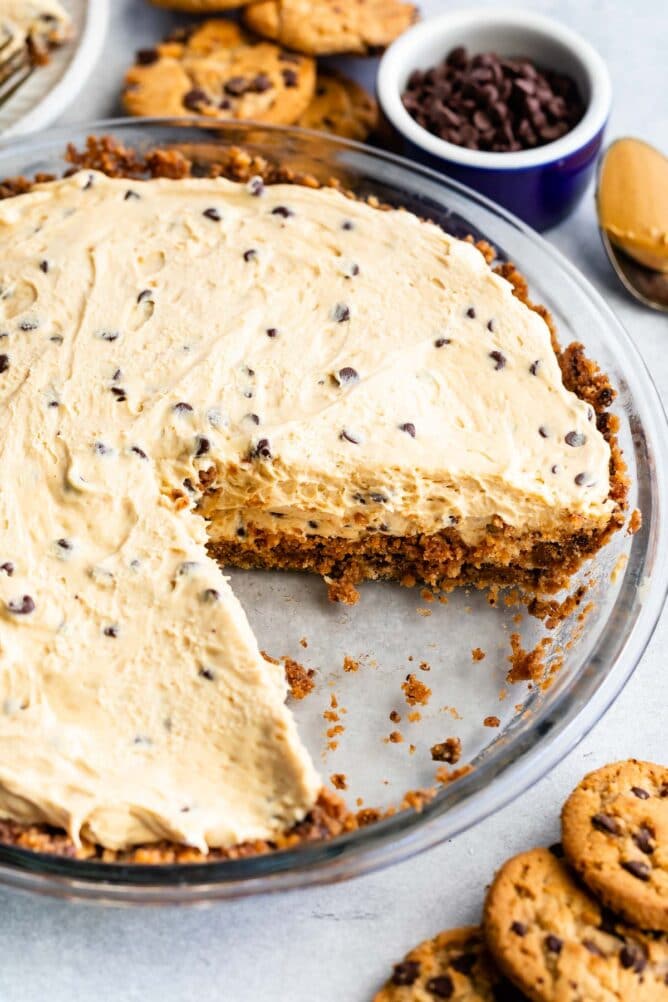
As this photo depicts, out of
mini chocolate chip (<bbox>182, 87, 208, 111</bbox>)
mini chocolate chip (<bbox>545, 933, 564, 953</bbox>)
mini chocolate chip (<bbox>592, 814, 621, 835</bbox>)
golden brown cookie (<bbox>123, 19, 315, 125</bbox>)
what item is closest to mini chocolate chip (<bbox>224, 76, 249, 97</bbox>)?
golden brown cookie (<bbox>123, 19, 315, 125</bbox>)

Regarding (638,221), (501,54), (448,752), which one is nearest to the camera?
(448,752)

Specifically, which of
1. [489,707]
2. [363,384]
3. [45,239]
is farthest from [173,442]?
[489,707]

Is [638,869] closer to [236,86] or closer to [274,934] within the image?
[274,934]

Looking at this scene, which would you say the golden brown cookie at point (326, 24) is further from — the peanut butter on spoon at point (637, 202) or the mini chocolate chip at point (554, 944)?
the mini chocolate chip at point (554, 944)

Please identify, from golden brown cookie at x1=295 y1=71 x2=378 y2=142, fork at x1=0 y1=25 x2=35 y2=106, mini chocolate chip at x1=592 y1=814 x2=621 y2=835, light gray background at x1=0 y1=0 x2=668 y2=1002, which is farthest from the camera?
golden brown cookie at x1=295 y1=71 x2=378 y2=142

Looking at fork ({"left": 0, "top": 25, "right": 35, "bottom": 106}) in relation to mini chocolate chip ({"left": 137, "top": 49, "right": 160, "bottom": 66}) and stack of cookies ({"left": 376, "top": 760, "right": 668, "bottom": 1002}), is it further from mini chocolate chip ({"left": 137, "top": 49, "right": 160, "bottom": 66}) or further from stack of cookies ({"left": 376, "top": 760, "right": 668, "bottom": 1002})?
stack of cookies ({"left": 376, "top": 760, "right": 668, "bottom": 1002})

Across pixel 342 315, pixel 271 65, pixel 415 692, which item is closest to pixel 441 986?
pixel 415 692

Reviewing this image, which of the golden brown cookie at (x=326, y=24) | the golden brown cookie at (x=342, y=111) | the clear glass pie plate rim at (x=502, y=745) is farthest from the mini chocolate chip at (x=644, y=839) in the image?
the golden brown cookie at (x=326, y=24)
